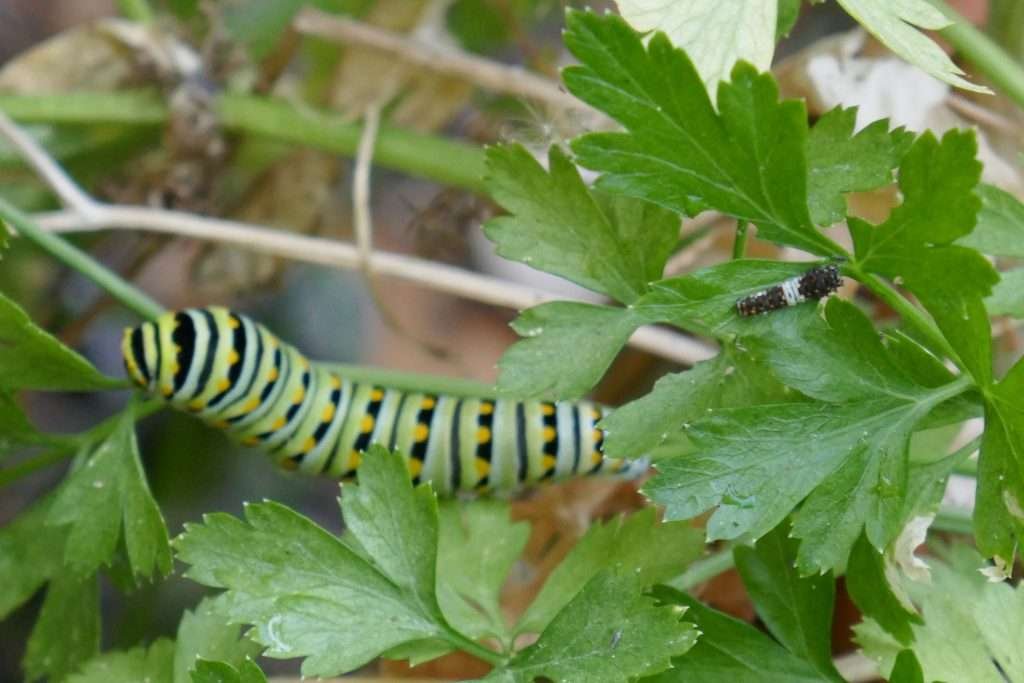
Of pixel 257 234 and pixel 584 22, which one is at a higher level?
pixel 584 22

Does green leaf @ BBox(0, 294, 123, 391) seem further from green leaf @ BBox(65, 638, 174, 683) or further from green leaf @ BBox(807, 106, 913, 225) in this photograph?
green leaf @ BBox(807, 106, 913, 225)

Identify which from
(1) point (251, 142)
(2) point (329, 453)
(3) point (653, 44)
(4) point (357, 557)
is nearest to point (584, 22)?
(3) point (653, 44)

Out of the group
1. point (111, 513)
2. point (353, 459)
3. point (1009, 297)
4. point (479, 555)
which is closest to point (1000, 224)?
point (1009, 297)

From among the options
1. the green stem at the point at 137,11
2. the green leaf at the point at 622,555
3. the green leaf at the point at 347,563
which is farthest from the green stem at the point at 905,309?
the green stem at the point at 137,11

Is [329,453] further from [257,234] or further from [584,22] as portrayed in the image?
[584,22]

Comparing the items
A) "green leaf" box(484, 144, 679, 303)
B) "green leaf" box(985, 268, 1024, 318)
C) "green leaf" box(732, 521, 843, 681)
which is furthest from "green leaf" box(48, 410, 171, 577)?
"green leaf" box(985, 268, 1024, 318)
